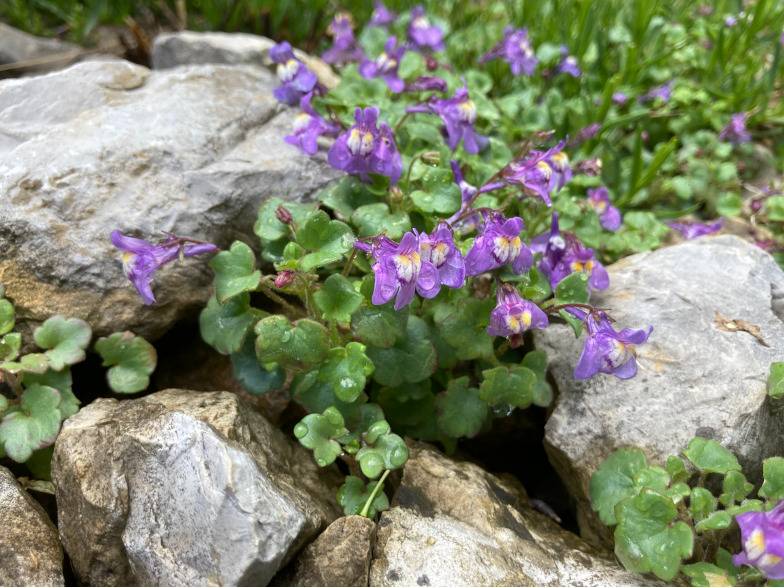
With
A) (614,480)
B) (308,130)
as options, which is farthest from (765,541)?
(308,130)

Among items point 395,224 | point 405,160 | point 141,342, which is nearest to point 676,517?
point 395,224

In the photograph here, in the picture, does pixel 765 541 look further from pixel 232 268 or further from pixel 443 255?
pixel 232 268

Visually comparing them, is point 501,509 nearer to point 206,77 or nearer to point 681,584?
point 681,584

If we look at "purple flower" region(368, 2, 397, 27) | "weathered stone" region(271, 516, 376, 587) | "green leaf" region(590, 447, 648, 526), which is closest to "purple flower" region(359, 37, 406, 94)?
"purple flower" region(368, 2, 397, 27)

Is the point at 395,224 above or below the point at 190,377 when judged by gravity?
above

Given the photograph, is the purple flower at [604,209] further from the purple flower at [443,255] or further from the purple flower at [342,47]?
the purple flower at [342,47]

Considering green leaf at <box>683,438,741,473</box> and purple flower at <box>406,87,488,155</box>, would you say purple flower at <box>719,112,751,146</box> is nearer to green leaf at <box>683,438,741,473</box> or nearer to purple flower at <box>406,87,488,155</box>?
purple flower at <box>406,87,488,155</box>
